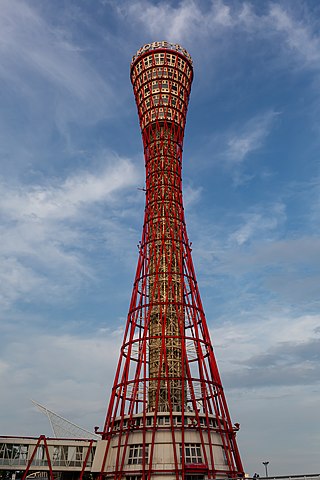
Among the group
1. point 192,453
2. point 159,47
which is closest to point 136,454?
point 192,453

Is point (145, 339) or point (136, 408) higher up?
point (145, 339)

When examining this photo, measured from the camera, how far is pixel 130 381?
186ft

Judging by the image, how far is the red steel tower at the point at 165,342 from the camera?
52.2 metres

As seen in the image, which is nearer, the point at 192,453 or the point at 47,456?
the point at 192,453

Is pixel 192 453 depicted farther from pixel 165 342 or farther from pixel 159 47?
pixel 159 47

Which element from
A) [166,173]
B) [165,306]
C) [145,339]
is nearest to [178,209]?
[166,173]

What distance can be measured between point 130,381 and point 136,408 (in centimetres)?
336

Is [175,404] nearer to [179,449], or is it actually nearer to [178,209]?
[179,449]

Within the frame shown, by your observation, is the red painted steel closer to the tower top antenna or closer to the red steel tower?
the red steel tower

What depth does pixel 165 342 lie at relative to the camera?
59469 mm

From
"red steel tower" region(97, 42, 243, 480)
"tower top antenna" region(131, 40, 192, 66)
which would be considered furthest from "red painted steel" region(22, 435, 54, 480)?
"tower top antenna" region(131, 40, 192, 66)

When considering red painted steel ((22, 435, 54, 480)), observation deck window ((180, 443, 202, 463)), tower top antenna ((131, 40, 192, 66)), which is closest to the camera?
observation deck window ((180, 443, 202, 463))

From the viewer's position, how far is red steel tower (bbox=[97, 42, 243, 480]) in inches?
2057

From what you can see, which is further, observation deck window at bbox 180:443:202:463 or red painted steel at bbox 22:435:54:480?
red painted steel at bbox 22:435:54:480
